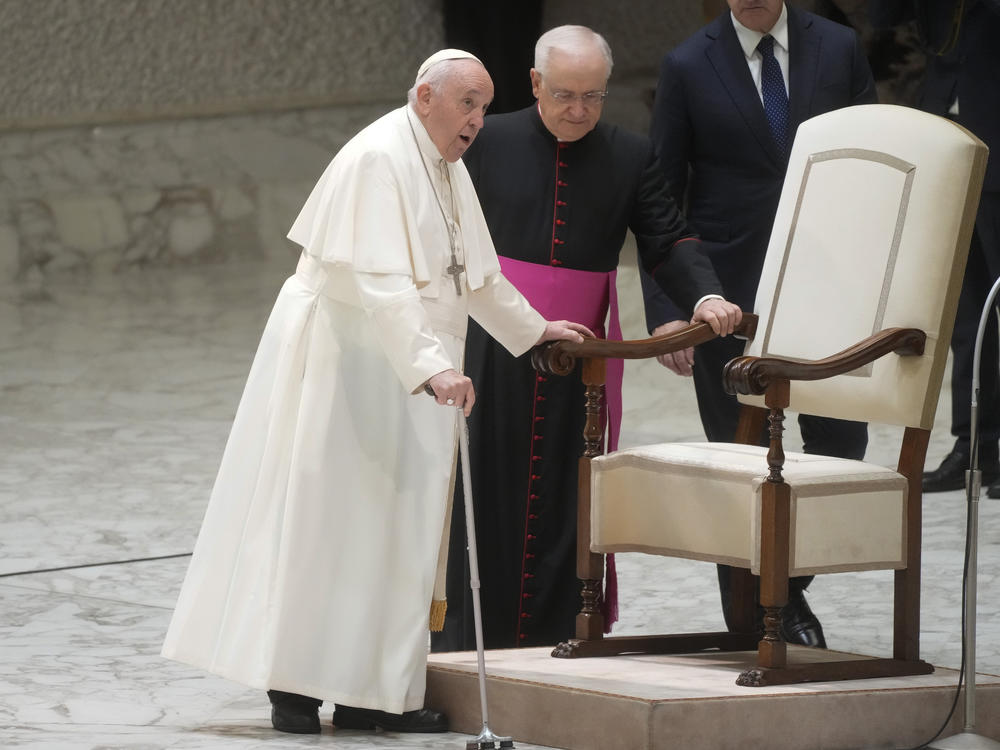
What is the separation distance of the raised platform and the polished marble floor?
138mm

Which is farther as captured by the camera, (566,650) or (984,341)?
(984,341)

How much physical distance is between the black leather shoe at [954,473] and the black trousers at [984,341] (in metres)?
0.03

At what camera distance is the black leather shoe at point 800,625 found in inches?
180

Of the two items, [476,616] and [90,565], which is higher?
[476,616]

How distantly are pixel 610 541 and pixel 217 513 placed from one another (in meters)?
0.83

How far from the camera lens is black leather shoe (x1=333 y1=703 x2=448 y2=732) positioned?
382 centimetres

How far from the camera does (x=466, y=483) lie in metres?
3.66

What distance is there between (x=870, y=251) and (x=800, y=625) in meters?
1.01

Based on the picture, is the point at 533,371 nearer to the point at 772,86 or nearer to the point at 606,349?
the point at 606,349

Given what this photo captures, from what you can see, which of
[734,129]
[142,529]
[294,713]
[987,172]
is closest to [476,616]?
[294,713]

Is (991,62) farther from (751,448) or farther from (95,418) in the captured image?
(95,418)

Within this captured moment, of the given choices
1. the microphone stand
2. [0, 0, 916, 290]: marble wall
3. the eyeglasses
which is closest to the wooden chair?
the microphone stand

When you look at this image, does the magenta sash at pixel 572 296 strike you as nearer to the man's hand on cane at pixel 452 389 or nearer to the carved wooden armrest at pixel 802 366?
the carved wooden armrest at pixel 802 366

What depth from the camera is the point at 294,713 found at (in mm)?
3801
